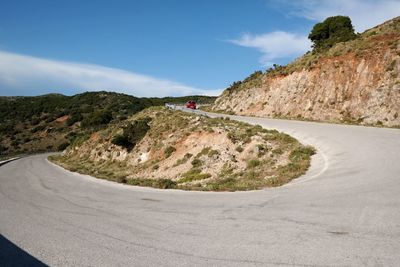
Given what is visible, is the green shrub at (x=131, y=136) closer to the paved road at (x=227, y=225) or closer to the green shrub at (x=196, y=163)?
the green shrub at (x=196, y=163)

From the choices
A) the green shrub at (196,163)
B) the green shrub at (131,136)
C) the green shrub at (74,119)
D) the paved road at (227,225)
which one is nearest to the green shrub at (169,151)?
the green shrub at (196,163)

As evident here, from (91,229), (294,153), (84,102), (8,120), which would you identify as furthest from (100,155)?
(84,102)

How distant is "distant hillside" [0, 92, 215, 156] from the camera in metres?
76.8

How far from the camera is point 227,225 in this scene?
8.21m

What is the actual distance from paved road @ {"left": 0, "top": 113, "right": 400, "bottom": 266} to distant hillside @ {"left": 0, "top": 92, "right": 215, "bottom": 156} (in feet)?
174

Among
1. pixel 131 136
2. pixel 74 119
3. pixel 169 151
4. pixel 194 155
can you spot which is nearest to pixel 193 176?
pixel 194 155

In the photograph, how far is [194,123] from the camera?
32.1 m

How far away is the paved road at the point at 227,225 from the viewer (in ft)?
20.8

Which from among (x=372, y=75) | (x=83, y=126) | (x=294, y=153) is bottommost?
(x=83, y=126)

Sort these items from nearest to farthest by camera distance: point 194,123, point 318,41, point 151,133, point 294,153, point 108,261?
point 108,261 → point 294,153 → point 194,123 → point 151,133 → point 318,41

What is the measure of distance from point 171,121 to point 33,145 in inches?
2145

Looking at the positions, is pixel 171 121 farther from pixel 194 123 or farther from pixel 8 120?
pixel 8 120

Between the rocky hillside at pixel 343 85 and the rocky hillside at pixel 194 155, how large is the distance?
1204cm

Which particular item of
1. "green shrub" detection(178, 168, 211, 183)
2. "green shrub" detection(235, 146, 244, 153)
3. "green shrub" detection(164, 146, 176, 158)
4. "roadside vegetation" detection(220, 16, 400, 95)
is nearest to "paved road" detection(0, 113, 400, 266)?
"green shrub" detection(178, 168, 211, 183)
